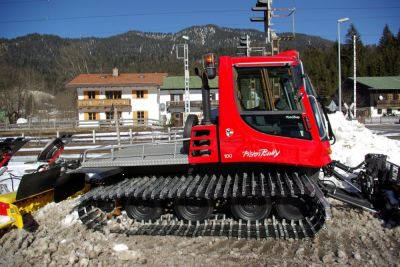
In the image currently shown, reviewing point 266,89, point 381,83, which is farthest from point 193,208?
point 381,83

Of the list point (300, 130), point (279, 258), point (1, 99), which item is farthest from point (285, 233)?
point (1, 99)

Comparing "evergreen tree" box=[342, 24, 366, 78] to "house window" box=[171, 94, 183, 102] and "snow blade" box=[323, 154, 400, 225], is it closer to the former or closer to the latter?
"house window" box=[171, 94, 183, 102]

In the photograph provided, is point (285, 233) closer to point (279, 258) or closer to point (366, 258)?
point (279, 258)

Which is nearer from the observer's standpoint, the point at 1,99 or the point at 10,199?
the point at 10,199

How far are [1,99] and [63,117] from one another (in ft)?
31.9

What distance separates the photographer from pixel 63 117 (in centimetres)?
6312

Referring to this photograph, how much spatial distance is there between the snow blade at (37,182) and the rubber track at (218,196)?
912 millimetres

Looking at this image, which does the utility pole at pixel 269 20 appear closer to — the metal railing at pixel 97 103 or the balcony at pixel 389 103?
the metal railing at pixel 97 103

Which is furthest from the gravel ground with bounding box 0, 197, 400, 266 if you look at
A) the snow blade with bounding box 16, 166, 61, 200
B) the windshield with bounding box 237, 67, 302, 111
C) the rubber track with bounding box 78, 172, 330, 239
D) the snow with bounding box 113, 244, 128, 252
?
the windshield with bounding box 237, 67, 302, 111

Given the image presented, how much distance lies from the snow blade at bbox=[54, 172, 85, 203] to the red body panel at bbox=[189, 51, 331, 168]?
2.45 meters

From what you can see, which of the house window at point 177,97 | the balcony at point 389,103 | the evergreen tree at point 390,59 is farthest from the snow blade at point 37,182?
the evergreen tree at point 390,59

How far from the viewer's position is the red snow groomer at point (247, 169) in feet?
18.3

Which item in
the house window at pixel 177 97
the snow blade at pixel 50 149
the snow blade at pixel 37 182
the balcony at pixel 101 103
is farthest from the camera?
the house window at pixel 177 97

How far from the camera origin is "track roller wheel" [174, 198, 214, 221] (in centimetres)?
595
